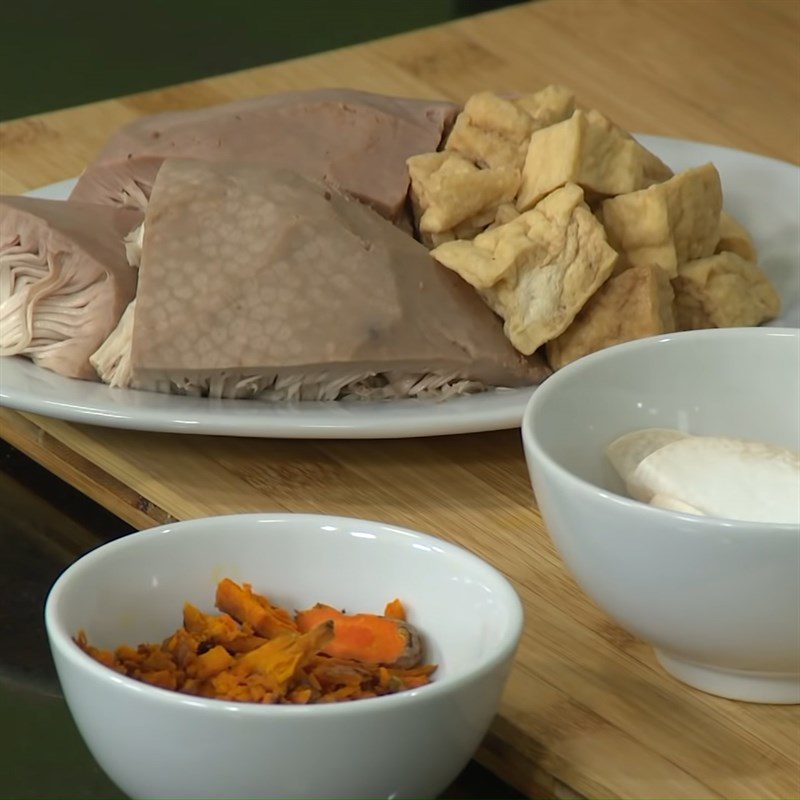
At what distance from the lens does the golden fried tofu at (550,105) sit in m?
1.38

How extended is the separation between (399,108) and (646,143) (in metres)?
0.30

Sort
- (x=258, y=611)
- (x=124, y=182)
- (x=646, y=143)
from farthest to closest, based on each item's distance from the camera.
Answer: (x=646, y=143) < (x=124, y=182) < (x=258, y=611)

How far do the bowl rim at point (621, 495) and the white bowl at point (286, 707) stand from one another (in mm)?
69

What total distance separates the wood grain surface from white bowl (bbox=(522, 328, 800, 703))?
5 centimetres

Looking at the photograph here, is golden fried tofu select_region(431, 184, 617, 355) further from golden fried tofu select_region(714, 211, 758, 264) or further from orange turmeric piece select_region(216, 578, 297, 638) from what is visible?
orange turmeric piece select_region(216, 578, 297, 638)

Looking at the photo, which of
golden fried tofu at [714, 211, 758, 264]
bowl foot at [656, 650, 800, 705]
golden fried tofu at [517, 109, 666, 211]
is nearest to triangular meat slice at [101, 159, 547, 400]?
golden fried tofu at [517, 109, 666, 211]

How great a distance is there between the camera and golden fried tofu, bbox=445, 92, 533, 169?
1344 millimetres

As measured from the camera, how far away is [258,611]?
915 millimetres

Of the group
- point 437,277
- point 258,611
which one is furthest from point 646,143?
point 258,611

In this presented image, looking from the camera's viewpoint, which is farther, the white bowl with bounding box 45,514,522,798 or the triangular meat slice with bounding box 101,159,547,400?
the triangular meat slice with bounding box 101,159,547,400

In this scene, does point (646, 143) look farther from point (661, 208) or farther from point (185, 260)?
point (185, 260)

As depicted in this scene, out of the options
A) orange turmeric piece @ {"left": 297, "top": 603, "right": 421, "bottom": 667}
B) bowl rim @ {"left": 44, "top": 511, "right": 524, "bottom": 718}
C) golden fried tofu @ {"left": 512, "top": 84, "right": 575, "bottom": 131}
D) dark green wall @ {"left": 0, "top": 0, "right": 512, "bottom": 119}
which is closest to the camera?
bowl rim @ {"left": 44, "top": 511, "right": 524, "bottom": 718}

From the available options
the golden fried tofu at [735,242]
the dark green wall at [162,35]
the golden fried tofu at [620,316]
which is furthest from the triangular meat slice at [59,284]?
the dark green wall at [162,35]

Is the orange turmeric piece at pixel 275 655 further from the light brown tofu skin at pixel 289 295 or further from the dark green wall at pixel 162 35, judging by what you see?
the dark green wall at pixel 162 35
